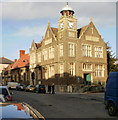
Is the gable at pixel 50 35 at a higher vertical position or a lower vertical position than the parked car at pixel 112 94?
higher

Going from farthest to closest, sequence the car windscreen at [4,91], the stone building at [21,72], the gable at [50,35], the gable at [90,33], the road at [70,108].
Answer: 1. the stone building at [21,72]
2. the gable at [50,35]
3. the gable at [90,33]
4. the car windscreen at [4,91]
5. the road at [70,108]

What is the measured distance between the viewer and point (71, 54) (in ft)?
113

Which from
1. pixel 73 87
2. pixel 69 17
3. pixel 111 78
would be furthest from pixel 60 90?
pixel 111 78

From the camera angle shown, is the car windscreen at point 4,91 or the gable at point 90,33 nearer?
the car windscreen at point 4,91

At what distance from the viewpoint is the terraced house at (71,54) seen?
3372 centimetres

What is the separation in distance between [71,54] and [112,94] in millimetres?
24149

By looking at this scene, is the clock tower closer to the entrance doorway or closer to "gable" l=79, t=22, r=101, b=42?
"gable" l=79, t=22, r=101, b=42

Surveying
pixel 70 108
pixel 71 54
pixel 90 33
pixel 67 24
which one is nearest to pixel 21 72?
pixel 71 54

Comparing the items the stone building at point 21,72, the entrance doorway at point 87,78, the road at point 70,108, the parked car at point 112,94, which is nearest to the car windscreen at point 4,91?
the road at point 70,108

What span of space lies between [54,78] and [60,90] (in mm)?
3166

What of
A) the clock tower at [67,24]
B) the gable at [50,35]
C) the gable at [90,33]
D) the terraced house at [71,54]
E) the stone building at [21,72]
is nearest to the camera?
the terraced house at [71,54]

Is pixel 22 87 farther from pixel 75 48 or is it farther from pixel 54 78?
pixel 75 48

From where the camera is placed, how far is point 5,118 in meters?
3.49

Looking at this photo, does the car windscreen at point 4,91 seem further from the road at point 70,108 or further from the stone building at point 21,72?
the stone building at point 21,72
